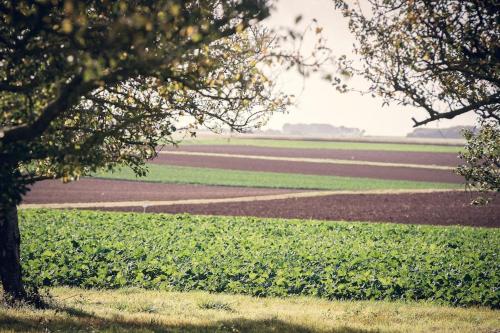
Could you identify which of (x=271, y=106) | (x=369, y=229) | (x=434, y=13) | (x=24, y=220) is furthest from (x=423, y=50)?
(x=24, y=220)

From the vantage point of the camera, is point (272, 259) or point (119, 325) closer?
point (119, 325)

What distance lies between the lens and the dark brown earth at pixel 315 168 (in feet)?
205

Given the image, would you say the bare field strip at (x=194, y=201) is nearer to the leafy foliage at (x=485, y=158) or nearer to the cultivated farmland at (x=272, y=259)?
the cultivated farmland at (x=272, y=259)

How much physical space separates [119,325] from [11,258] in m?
3.60

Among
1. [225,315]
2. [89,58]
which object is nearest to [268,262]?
[225,315]

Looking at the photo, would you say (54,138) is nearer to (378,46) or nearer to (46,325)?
(46,325)

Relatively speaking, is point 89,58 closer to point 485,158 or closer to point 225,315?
point 225,315

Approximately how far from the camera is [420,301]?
14914mm

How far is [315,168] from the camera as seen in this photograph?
69.2 m

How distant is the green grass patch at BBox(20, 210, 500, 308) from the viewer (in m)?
15.7

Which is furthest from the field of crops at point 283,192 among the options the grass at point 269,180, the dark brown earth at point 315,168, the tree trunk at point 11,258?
the tree trunk at point 11,258

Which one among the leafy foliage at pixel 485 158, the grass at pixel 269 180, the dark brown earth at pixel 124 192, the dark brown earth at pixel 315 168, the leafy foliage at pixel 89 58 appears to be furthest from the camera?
the dark brown earth at pixel 315 168

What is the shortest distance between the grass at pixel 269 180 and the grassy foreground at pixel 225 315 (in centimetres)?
3560

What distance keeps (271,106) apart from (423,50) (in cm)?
383
